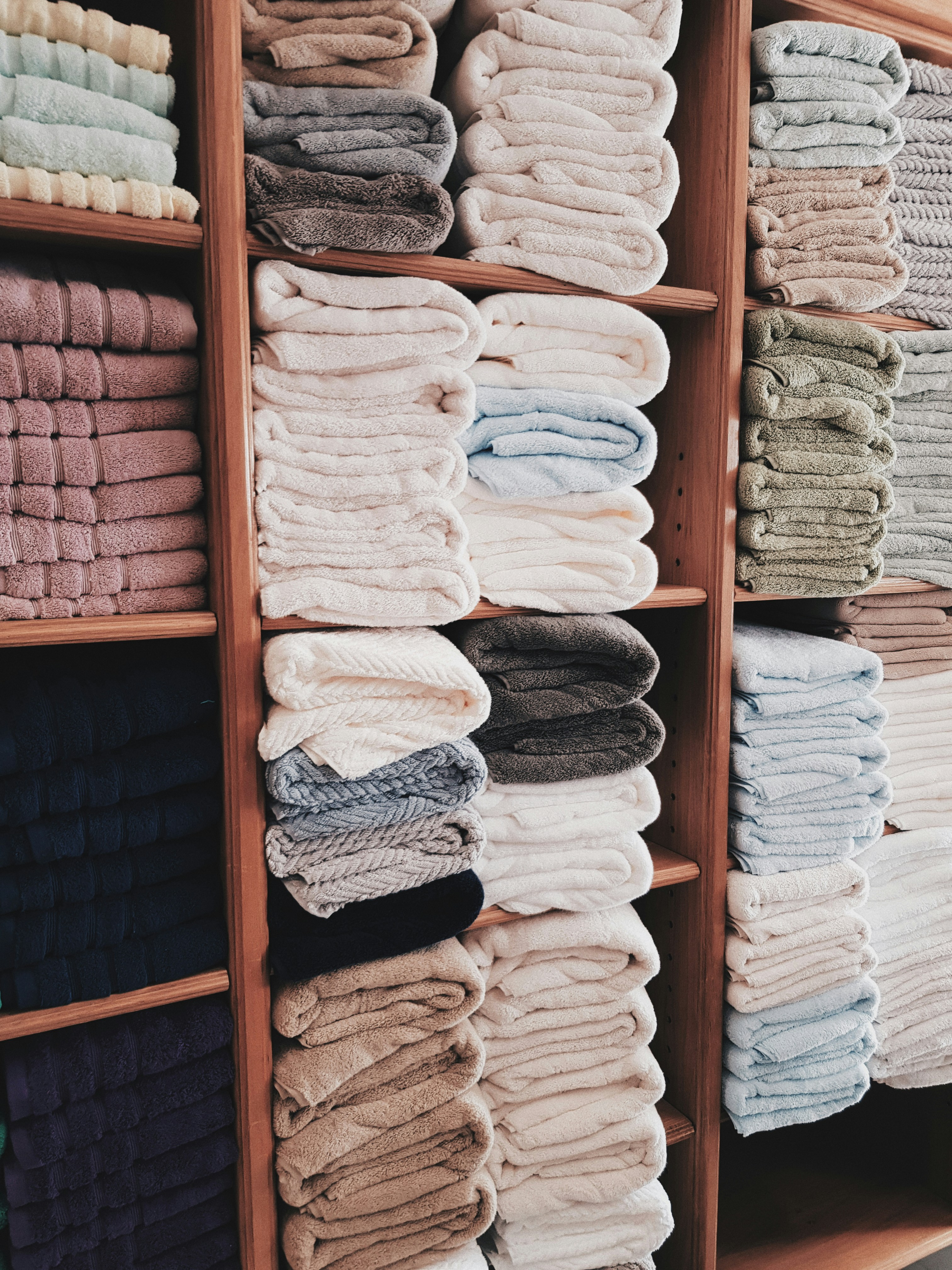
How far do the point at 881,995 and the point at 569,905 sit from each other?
704 mm

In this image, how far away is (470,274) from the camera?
1.11 metres

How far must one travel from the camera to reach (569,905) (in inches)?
48.9

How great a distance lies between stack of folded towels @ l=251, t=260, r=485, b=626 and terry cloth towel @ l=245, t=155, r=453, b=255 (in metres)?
0.04

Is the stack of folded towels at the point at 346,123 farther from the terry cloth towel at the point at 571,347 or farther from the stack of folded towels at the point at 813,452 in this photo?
the stack of folded towels at the point at 813,452

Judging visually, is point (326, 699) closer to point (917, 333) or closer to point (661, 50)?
point (661, 50)

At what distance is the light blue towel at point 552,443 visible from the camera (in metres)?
1.16

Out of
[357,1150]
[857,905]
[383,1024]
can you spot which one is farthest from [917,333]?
[357,1150]

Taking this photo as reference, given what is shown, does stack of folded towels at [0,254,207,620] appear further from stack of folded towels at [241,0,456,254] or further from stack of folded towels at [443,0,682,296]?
stack of folded towels at [443,0,682,296]

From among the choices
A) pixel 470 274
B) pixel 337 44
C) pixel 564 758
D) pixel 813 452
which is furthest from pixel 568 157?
pixel 564 758

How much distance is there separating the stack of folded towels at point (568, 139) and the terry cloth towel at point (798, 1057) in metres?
1.18

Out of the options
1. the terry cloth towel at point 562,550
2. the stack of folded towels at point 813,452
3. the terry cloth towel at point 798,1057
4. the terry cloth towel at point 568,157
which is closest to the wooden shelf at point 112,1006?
the terry cloth towel at point 562,550

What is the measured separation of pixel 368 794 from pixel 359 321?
0.58 m

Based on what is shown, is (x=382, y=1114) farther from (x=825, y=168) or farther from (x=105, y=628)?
(x=825, y=168)

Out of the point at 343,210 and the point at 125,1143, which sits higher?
the point at 343,210
